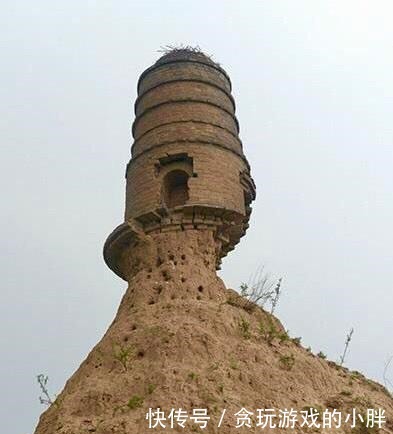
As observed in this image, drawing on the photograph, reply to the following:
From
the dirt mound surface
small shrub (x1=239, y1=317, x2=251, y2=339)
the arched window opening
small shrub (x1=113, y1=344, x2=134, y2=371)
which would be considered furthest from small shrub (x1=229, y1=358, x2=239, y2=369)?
the arched window opening

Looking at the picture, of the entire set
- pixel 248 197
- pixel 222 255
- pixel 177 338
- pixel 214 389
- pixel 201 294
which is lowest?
pixel 214 389

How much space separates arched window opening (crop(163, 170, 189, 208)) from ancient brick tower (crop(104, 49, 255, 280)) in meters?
0.02

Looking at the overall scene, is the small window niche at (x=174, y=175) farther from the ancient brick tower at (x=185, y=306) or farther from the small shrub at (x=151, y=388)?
the small shrub at (x=151, y=388)

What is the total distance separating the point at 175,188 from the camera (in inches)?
513

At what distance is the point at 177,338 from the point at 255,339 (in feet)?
4.71

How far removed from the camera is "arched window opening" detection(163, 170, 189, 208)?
41.3ft

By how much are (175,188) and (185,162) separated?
79 cm

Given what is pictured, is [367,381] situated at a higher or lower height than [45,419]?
higher

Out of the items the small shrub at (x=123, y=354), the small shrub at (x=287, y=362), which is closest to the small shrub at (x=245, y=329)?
the small shrub at (x=287, y=362)

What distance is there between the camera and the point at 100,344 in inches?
400

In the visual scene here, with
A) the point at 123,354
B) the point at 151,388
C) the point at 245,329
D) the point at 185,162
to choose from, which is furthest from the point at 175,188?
the point at 151,388

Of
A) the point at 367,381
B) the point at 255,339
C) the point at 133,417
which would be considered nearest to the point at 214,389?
the point at 133,417

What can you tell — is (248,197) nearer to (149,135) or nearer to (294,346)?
(149,135)

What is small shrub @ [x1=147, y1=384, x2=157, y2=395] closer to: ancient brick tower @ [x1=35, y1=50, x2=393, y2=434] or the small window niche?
ancient brick tower @ [x1=35, y1=50, x2=393, y2=434]
